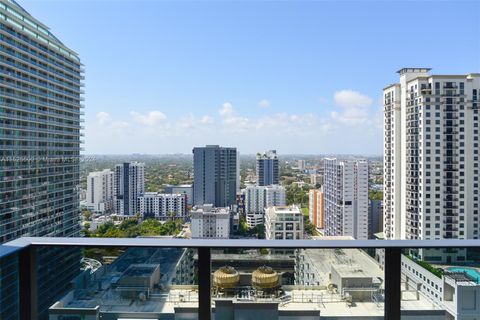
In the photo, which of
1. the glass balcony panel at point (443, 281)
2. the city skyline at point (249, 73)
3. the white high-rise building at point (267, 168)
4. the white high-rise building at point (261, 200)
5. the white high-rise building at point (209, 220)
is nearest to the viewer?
the glass balcony panel at point (443, 281)

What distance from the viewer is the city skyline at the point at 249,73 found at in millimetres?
15523

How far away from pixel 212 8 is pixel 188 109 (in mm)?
13029

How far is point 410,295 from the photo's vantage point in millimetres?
1147

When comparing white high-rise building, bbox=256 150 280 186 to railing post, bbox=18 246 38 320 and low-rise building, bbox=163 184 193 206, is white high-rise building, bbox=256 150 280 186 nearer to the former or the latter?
low-rise building, bbox=163 184 193 206

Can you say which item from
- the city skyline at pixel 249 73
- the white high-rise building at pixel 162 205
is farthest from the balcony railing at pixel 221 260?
the white high-rise building at pixel 162 205

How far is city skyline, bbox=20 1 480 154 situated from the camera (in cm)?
1552

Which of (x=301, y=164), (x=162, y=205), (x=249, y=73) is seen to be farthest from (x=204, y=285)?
(x=249, y=73)

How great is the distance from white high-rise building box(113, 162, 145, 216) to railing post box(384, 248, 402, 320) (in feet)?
46.9

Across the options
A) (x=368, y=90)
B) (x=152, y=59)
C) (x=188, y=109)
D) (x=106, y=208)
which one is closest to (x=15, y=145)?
(x=106, y=208)

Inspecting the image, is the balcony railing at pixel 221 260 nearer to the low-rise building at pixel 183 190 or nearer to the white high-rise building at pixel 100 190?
the low-rise building at pixel 183 190

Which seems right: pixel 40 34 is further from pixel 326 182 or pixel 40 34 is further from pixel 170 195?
pixel 326 182

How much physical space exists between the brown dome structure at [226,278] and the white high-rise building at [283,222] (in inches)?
419

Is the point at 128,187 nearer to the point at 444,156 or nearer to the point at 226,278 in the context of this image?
the point at 444,156

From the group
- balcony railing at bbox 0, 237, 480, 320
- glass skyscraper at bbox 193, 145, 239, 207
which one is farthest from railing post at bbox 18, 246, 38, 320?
glass skyscraper at bbox 193, 145, 239, 207
